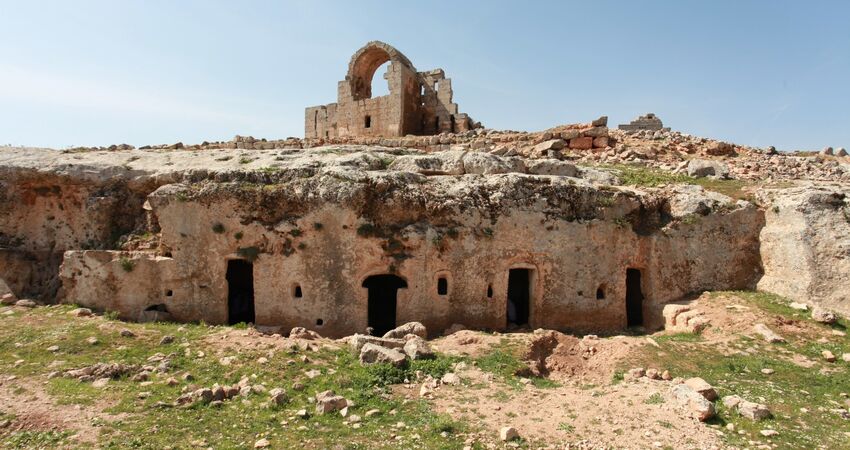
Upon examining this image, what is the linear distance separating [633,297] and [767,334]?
12.5ft

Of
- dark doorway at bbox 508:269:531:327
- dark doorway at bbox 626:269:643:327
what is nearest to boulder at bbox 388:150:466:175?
dark doorway at bbox 508:269:531:327

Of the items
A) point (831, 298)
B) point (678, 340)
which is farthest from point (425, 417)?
point (831, 298)

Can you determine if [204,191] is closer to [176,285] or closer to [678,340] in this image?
[176,285]

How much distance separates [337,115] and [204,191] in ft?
36.6

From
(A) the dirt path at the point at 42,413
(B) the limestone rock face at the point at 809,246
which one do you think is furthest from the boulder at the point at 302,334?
(B) the limestone rock face at the point at 809,246

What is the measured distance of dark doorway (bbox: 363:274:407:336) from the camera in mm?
13922

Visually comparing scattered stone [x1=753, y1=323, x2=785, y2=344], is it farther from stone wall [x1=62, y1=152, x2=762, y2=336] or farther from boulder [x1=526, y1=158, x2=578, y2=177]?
boulder [x1=526, y1=158, x2=578, y2=177]

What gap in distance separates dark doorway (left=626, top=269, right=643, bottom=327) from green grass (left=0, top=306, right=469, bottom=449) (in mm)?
6650

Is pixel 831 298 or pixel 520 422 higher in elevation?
pixel 831 298

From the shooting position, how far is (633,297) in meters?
14.1

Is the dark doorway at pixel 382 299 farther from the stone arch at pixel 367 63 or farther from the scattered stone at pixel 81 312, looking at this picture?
the stone arch at pixel 367 63

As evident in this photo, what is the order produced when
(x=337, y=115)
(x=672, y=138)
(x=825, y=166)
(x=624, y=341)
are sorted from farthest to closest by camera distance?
(x=337, y=115) < (x=672, y=138) < (x=825, y=166) < (x=624, y=341)

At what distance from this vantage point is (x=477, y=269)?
494 inches

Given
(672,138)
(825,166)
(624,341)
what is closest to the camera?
(624,341)
